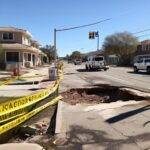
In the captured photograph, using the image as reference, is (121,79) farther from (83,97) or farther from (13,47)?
(13,47)

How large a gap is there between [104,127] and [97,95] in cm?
964

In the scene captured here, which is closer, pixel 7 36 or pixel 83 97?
pixel 83 97

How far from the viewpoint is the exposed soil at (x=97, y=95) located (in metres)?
17.5

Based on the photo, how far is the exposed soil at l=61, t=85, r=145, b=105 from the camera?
57.5ft

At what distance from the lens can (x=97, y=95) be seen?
19906 millimetres

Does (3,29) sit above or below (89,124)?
above

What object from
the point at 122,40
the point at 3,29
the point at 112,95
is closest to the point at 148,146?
the point at 112,95

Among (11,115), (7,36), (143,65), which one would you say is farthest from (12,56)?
(11,115)

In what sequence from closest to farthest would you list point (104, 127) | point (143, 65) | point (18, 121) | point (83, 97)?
point (18, 121)
point (104, 127)
point (83, 97)
point (143, 65)

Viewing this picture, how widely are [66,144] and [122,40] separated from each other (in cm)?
9436

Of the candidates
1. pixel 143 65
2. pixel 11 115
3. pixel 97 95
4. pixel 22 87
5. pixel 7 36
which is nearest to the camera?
pixel 11 115

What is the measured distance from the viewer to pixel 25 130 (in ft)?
32.6

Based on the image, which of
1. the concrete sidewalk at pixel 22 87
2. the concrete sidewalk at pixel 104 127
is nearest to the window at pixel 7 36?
the concrete sidewalk at pixel 22 87

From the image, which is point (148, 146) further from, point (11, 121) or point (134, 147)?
point (11, 121)
